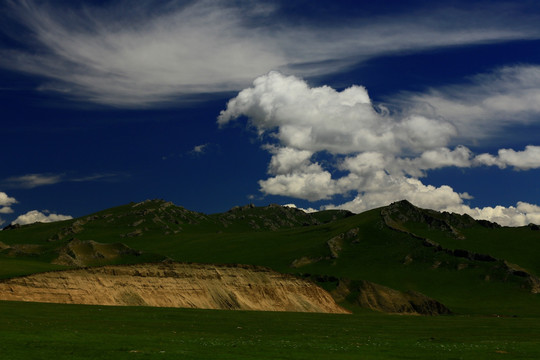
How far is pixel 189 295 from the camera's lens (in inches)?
4058

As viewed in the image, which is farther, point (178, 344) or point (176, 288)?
point (176, 288)

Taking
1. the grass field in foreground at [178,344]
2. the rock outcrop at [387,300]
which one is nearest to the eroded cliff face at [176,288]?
the rock outcrop at [387,300]

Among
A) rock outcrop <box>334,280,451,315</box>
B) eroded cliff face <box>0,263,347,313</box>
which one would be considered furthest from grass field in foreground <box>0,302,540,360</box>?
rock outcrop <box>334,280,451,315</box>

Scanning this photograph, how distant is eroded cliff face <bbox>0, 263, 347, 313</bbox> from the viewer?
287 ft

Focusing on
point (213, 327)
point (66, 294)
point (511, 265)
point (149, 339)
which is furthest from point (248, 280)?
point (511, 265)

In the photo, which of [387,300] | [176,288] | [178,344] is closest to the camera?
[178,344]

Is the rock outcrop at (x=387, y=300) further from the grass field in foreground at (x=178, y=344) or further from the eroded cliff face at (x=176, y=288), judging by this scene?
the grass field in foreground at (x=178, y=344)

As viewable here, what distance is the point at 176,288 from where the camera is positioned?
336 feet

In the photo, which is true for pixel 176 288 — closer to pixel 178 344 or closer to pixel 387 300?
pixel 387 300

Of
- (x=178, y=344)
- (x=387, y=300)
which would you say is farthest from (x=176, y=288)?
(x=178, y=344)

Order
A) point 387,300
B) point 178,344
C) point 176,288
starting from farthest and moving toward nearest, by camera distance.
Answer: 1. point 387,300
2. point 176,288
3. point 178,344

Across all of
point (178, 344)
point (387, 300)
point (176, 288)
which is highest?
point (178, 344)

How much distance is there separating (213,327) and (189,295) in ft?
153

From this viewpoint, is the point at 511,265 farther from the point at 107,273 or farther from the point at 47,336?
the point at 47,336
